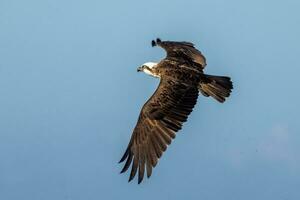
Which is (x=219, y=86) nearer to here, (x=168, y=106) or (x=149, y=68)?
(x=168, y=106)

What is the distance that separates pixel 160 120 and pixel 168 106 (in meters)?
0.34

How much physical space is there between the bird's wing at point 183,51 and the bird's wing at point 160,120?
0.88 metres

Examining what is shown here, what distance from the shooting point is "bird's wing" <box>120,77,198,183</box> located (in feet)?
54.2

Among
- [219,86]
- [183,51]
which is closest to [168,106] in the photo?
[219,86]

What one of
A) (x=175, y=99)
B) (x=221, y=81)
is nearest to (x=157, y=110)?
(x=175, y=99)

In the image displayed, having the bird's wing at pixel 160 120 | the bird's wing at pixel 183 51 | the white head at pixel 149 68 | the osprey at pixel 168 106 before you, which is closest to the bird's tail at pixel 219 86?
the osprey at pixel 168 106

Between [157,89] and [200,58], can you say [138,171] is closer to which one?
[157,89]

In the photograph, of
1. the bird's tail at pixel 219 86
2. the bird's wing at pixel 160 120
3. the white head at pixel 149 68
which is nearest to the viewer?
the bird's wing at pixel 160 120

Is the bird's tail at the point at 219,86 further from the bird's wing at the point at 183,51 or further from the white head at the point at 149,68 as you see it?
the white head at the point at 149,68

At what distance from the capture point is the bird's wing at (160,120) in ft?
54.2

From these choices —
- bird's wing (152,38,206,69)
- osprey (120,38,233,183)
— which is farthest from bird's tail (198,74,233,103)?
bird's wing (152,38,206,69)

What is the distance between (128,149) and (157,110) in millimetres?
1024

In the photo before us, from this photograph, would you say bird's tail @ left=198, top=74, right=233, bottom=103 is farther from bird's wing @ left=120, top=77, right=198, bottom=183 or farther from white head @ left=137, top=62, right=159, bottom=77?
white head @ left=137, top=62, right=159, bottom=77

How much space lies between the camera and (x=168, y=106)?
55.4 feet
